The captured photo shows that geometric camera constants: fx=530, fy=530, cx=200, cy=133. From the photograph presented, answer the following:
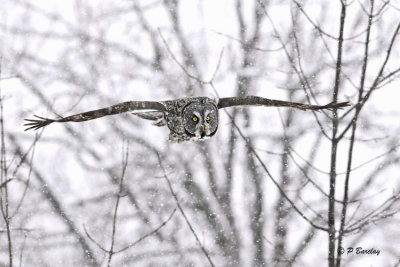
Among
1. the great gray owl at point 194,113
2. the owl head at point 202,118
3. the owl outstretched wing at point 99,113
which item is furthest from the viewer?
the owl head at point 202,118

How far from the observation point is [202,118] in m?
5.20

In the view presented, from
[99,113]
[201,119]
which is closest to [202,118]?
[201,119]

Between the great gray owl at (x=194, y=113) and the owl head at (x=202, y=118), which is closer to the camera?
the great gray owl at (x=194, y=113)

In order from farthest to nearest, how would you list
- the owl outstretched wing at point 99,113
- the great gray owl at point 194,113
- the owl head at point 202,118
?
the owl head at point 202,118
the great gray owl at point 194,113
the owl outstretched wing at point 99,113

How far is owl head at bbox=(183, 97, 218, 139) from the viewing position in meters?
5.21

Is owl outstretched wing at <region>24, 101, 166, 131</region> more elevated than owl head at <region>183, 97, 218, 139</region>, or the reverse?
owl head at <region>183, 97, 218, 139</region>

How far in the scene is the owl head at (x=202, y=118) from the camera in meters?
5.21
